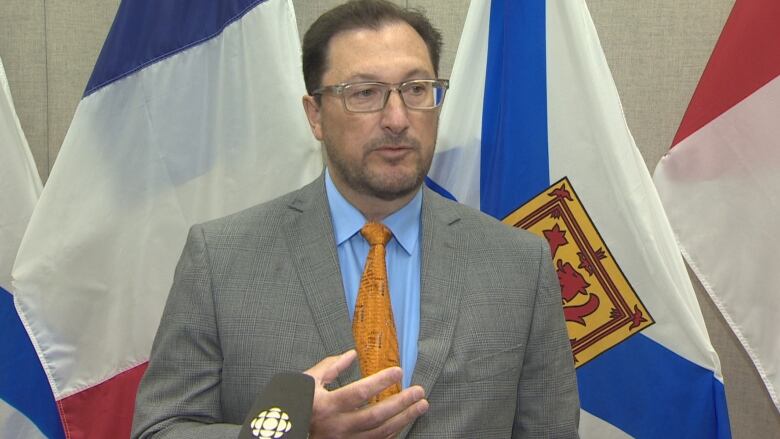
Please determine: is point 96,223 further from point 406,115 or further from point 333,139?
point 406,115

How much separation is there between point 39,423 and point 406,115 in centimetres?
148

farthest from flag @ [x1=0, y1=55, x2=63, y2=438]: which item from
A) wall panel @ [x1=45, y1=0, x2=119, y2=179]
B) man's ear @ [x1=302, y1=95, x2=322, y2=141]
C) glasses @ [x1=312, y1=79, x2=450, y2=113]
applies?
glasses @ [x1=312, y1=79, x2=450, y2=113]

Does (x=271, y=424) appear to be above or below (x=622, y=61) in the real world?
below

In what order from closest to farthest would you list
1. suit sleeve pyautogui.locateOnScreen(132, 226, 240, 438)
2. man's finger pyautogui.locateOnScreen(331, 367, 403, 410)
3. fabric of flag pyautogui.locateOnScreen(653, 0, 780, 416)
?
man's finger pyautogui.locateOnScreen(331, 367, 403, 410)
suit sleeve pyautogui.locateOnScreen(132, 226, 240, 438)
fabric of flag pyautogui.locateOnScreen(653, 0, 780, 416)

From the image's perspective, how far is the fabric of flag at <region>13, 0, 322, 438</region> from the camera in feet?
7.04

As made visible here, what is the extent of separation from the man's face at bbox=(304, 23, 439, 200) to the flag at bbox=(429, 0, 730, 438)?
Result: 568 millimetres

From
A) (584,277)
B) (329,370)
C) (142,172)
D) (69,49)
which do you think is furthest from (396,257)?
(69,49)

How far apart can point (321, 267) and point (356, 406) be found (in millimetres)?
465

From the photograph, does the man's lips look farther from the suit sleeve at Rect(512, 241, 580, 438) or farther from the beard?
the suit sleeve at Rect(512, 241, 580, 438)

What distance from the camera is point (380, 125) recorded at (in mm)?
1627

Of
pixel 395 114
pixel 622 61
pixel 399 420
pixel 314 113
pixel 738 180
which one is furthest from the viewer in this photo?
pixel 622 61

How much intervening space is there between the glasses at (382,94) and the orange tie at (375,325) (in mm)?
319

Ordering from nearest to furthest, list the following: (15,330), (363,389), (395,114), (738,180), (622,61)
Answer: (363,389) < (395,114) < (738,180) < (15,330) < (622,61)

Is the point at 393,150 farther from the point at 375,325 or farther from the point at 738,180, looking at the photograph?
the point at 738,180
